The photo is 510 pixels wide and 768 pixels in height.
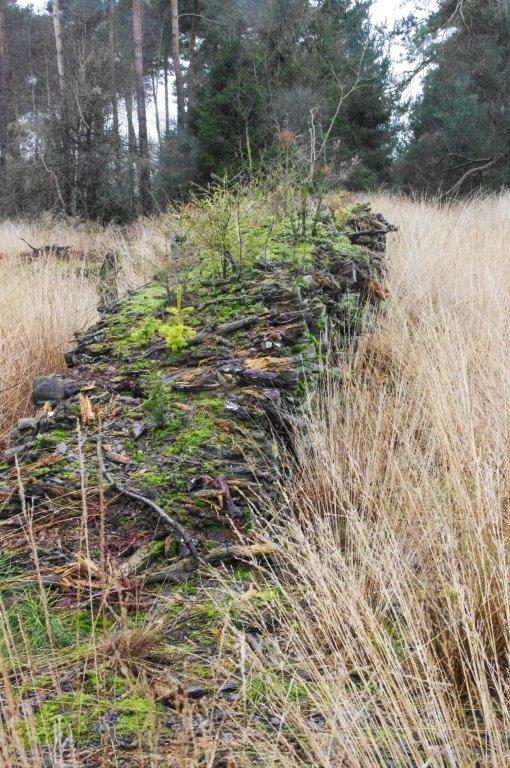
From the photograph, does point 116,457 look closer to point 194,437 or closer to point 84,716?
point 194,437

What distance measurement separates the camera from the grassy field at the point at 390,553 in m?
1.27

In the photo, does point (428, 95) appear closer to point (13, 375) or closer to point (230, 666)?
point (13, 375)

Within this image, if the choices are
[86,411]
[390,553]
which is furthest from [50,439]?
[390,553]

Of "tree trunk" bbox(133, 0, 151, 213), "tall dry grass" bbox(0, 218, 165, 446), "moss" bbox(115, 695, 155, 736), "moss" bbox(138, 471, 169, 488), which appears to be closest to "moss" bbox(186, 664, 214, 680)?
"moss" bbox(115, 695, 155, 736)

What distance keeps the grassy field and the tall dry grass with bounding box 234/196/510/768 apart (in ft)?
0.03

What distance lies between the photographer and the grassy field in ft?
4.18

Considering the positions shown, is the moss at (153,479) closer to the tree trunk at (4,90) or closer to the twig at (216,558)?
the twig at (216,558)

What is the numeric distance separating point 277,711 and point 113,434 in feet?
4.54

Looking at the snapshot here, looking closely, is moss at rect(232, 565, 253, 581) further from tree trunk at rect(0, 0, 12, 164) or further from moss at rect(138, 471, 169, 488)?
tree trunk at rect(0, 0, 12, 164)

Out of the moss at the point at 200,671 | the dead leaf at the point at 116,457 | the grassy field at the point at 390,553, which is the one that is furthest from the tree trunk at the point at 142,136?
the moss at the point at 200,671

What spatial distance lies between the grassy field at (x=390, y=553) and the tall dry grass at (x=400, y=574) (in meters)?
0.01

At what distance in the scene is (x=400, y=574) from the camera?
1664mm

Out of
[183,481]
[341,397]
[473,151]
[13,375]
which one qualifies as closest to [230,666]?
[183,481]

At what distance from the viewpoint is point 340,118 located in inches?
570
